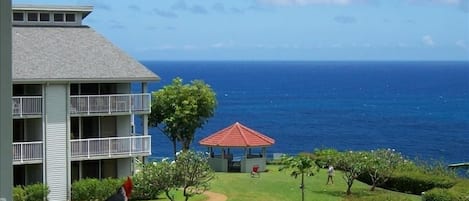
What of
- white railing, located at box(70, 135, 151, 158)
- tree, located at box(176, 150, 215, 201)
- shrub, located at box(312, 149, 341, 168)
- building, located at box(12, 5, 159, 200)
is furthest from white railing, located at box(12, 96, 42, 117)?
shrub, located at box(312, 149, 341, 168)

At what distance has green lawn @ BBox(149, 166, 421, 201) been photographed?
68.3ft

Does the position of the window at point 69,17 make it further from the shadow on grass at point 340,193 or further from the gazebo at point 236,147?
the shadow on grass at point 340,193

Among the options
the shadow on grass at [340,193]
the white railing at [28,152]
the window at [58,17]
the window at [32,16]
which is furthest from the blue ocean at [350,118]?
the white railing at [28,152]

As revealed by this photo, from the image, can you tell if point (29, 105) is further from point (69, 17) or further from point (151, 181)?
point (151, 181)

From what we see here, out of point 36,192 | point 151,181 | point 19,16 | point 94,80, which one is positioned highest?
point 19,16

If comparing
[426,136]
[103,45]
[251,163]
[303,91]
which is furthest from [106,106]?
[303,91]

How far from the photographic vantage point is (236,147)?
27031 mm

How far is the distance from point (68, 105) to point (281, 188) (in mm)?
6037

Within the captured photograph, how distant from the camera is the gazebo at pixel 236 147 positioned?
2672 cm

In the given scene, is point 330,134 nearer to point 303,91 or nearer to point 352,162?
point 352,162

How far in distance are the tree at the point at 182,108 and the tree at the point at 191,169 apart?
9157 mm

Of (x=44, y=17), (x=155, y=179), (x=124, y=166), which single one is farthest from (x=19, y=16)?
(x=155, y=179)

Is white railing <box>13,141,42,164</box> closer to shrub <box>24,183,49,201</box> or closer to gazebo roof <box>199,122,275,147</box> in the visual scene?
shrub <box>24,183,49,201</box>

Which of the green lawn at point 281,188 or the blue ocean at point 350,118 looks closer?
the green lawn at point 281,188
